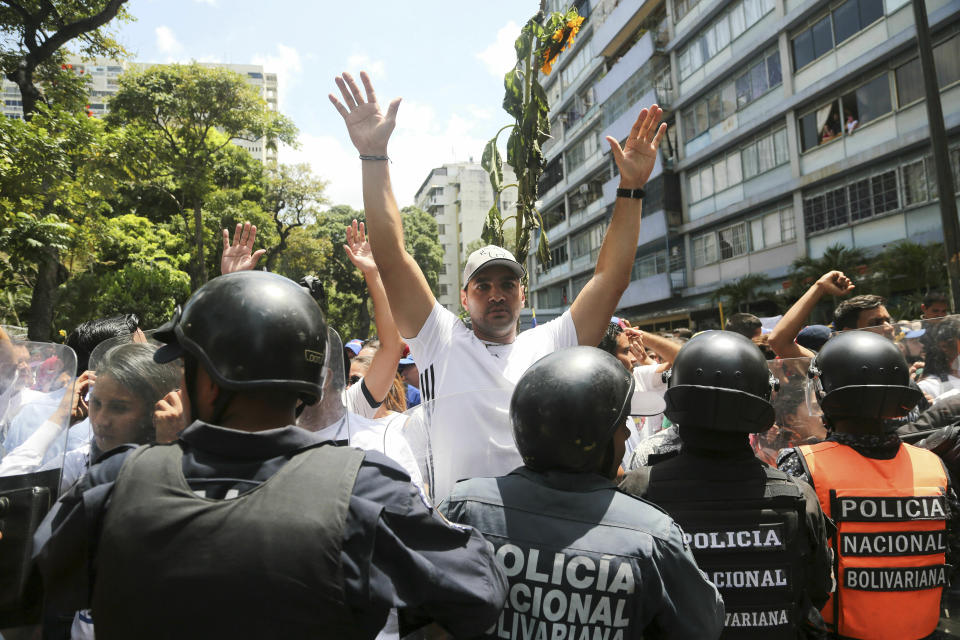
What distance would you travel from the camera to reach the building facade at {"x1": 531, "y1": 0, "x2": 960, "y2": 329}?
53.3 feet

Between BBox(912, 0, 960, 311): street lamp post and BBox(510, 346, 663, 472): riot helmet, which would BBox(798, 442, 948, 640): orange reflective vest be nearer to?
BBox(510, 346, 663, 472): riot helmet

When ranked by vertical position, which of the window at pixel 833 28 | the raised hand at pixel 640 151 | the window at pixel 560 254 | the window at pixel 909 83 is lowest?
the raised hand at pixel 640 151

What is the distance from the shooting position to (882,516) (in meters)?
2.34

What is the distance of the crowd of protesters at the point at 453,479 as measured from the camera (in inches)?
49.0

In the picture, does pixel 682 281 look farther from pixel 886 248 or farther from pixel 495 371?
pixel 495 371

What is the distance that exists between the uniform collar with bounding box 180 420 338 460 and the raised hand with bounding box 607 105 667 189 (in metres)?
1.92

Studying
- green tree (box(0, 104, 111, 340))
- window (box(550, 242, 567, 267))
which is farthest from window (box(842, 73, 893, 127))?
window (box(550, 242, 567, 267))

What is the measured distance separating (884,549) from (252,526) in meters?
2.20

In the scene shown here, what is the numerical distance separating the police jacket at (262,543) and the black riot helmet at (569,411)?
403 millimetres

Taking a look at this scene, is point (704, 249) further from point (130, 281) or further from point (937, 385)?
point (937, 385)

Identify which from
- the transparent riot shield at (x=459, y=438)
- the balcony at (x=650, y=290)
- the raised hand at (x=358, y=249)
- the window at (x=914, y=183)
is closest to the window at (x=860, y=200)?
the window at (x=914, y=183)

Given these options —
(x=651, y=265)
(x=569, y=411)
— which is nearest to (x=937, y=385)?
(x=569, y=411)

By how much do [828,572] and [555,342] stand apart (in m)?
1.22

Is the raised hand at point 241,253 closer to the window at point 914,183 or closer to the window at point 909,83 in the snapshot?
the window at point 914,183
